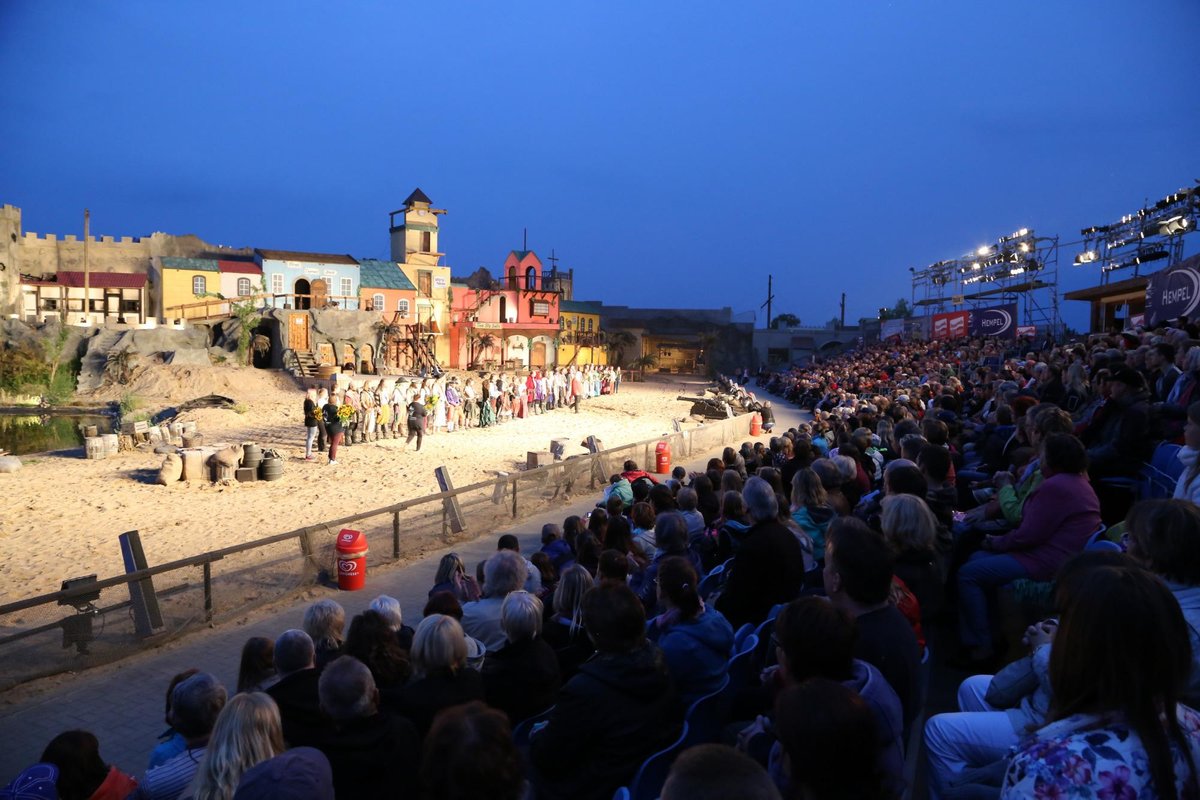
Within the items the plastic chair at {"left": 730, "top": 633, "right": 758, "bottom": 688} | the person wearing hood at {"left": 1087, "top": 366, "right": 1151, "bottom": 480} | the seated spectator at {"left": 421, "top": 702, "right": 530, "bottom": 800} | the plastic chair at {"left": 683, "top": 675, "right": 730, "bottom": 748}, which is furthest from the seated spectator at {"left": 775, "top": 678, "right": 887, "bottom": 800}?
the person wearing hood at {"left": 1087, "top": 366, "right": 1151, "bottom": 480}

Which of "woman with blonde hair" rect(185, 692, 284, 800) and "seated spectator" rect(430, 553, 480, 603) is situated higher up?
"woman with blonde hair" rect(185, 692, 284, 800)

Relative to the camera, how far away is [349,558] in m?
8.79

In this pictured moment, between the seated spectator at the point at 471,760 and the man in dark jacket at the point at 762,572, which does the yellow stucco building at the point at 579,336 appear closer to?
the man in dark jacket at the point at 762,572

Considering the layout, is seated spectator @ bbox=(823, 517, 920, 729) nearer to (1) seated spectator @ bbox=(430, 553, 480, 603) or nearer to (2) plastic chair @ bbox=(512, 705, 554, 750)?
(2) plastic chair @ bbox=(512, 705, 554, 750)

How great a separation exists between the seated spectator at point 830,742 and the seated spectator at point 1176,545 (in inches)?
61.2

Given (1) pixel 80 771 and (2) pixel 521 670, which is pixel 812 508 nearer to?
(2) pixel 521 670

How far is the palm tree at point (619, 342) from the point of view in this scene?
61906 mm

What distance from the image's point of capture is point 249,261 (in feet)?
146

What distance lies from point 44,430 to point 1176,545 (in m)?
30.1

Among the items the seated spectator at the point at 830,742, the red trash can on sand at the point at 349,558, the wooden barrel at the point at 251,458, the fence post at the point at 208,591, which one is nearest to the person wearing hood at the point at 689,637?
the seated spectator at the point at 830,742

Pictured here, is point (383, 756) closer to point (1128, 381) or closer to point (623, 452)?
point (1128, 381)

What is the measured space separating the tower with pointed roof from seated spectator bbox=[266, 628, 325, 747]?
158 feet

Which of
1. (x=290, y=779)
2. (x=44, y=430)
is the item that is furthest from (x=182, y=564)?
(x=44, y=430)

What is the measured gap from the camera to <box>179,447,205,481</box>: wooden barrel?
1520cm
